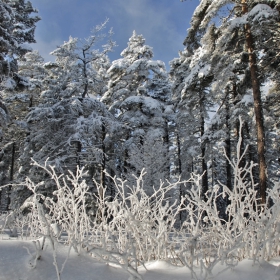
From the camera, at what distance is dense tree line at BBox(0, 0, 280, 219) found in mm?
9478


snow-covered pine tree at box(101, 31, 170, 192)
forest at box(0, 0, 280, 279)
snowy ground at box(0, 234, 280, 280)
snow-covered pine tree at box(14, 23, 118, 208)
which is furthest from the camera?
snow-covered pine tree at box(101, 31, 170, 192)

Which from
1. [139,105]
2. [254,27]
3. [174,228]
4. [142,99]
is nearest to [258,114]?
[254,27]

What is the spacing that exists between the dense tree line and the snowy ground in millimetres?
7031

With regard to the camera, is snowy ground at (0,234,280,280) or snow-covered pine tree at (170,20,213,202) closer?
snowy ground at (0,234,280,280)

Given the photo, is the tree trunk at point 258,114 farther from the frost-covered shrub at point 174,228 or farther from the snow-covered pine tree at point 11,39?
the snow-covered pine tree at point 11,39

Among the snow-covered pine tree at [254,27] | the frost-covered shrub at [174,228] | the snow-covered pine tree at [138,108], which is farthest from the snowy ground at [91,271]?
the snow-covered pine tree at [138,108]

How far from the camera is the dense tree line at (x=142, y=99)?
9478 mm

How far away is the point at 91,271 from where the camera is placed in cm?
194

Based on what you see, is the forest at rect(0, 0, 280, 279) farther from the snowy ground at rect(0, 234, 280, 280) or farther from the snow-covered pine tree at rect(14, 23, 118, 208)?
the snowy ground at rect(0, 234, 280, 280)

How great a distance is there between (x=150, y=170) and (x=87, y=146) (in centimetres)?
406

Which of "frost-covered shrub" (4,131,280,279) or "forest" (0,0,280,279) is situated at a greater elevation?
"forest" (0,0,280,279)

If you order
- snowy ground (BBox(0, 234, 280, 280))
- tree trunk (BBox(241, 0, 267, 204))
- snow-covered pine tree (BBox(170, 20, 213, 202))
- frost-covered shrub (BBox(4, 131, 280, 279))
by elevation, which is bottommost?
snowy ground (BBox(0, 234, 280, 280))

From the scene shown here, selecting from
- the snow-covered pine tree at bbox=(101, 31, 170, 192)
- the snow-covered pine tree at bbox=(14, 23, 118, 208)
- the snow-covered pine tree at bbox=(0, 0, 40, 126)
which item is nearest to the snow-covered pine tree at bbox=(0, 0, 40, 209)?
the snow-covered pine tree at bbox=(0, 0, 40, 126)

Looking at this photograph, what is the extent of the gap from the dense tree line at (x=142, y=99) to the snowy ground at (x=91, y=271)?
7.03m
